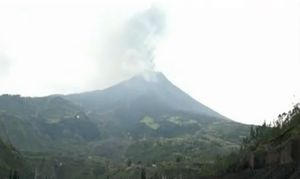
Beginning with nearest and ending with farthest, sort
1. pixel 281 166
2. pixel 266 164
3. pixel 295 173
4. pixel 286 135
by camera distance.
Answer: pixel 295 173, pixel 281 166, pixel 266 164, pixel 286 135

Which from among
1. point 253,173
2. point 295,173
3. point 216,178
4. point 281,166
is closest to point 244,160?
point 216,178

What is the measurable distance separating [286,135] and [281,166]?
142 feet

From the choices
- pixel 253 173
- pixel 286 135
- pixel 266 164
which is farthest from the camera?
pixel 286 135

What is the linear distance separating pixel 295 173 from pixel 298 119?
80.7 metres

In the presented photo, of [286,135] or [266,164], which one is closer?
[266,164]

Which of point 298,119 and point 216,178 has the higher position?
point 298,119

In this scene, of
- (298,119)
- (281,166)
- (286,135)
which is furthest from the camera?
(298,119)

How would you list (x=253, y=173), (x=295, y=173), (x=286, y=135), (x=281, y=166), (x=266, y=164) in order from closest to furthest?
(x=295, y=173) → (x=281, y=166) → (x=253, y=173) → (x=266, y=164) → (x=286, y=135)

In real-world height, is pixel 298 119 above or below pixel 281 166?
above

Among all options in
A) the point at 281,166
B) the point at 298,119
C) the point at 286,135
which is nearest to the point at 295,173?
the point at 281,166

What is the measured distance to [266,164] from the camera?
150m

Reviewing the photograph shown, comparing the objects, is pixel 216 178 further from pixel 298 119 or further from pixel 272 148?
pixel 298 119

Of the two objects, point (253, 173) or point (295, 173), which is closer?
point (295, 173)

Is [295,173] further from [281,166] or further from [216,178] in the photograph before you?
[216,178]
